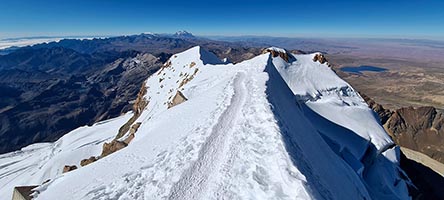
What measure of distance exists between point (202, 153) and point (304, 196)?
4.82 meters

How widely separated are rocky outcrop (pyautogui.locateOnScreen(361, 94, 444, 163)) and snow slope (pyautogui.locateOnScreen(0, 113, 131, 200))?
68790 mm

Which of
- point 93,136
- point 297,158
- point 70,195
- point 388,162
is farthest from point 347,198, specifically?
point 93,136

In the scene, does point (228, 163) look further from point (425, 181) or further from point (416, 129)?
point (416, 129)

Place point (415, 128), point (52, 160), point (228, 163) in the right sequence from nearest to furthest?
point (228, 163) → point (52, 160) → point (415, 128)

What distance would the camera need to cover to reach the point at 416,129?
82.6m

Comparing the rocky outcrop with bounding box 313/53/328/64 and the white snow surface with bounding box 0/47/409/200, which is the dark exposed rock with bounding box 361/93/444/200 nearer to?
the rocky outcrop with bounding box 313/53/328/64

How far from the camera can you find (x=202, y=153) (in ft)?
38.5

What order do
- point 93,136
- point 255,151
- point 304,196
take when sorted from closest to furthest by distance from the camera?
point 304,196
point 255,151
point 93,136

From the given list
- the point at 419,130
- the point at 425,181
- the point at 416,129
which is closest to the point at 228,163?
the point at 425,181

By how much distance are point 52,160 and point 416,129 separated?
9742 centimetres

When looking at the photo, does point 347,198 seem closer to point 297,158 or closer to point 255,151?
point 297,158

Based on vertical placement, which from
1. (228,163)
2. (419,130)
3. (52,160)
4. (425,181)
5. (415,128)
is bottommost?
(419,130)

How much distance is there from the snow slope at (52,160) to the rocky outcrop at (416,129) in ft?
226

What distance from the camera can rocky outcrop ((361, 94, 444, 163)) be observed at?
76262 mm
